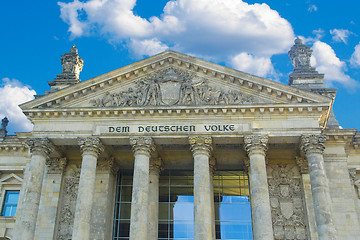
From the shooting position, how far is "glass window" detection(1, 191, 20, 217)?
31.9m

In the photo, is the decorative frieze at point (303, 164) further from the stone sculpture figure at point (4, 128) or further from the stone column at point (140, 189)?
the stone sculpture figure at point (4, 128)

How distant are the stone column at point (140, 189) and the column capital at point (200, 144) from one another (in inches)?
105

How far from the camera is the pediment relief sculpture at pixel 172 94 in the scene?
2805cm

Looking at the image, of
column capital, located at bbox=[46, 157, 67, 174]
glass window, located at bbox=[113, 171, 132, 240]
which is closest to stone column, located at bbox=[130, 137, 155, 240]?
glass window, located at bbox=[113, 171, 132, 240]

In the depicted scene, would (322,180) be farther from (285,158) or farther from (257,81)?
(257,81)

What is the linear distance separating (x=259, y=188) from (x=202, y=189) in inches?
133

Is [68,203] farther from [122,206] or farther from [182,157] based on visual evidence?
[182,157]

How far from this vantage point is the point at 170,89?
28.7 meters

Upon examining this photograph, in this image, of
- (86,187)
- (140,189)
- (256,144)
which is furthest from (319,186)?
(86,187)

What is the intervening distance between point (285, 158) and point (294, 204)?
325 cm

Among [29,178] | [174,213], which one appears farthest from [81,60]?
[174,213]

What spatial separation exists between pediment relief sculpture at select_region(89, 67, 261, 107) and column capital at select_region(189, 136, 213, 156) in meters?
2.45

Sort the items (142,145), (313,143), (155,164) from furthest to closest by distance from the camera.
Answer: (155,164) → (142,145) → (313,143)

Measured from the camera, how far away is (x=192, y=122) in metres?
27.6
